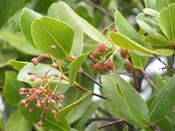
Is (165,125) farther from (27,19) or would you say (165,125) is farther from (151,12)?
(27,19)

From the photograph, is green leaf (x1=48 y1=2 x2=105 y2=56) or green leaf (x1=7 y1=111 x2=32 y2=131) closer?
green leaf (x1=48 y1=2 x2=105 y2=56)

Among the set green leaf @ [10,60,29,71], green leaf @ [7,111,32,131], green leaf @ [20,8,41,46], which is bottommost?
green leaf @ [7,111,32,131]

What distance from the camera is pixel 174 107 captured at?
133 centimetres

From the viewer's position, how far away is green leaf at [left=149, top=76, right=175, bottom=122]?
3.95 feet

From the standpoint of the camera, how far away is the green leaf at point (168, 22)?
3.82 ft

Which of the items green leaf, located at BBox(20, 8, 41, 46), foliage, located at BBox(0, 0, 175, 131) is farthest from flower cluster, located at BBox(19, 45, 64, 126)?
green leaf, located at BBox(20, 8, 41, 46)

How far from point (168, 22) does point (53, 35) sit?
28 centimetres

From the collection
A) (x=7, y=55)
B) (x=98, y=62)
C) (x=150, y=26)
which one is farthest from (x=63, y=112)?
(x=7, y=55)

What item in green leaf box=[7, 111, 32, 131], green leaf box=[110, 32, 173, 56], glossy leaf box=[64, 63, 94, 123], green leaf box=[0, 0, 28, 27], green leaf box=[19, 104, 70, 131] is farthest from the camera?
green leaf box=[0, 0, 28, 27]

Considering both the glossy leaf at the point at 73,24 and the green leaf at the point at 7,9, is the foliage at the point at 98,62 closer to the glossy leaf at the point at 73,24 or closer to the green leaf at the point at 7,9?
the glossy leaf at the point at 73,24

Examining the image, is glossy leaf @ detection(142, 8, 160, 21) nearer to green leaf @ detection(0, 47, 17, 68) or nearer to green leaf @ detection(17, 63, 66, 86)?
green leaf @ detection(17, 63, 66, 86)

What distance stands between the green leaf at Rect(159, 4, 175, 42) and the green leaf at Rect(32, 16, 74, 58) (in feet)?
0.71

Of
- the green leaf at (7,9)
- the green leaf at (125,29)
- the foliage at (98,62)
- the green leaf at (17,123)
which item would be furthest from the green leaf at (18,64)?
the green leaf at (7,9)

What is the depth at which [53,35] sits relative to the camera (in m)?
1.25
